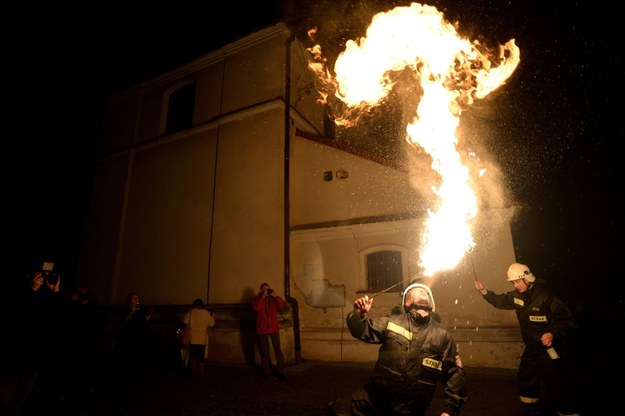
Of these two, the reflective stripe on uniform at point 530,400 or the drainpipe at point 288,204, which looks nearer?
the reflective stripe on uniform at point 530,400

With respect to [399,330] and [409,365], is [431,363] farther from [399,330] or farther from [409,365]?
[399,330]

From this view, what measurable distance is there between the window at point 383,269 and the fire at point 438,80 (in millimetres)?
847

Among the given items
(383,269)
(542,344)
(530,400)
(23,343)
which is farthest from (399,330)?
(383,269)

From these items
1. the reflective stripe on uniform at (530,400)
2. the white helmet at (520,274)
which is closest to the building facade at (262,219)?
the white helmet at (520,274)

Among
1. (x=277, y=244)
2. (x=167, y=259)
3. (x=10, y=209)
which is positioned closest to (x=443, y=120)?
(x=277, y=244)

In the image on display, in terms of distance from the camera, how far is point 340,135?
1501 centimetres

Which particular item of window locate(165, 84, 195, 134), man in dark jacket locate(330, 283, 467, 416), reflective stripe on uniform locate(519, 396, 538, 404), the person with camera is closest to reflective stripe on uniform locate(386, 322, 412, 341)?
man in dark jacket locate(330, 283, 467, 416)

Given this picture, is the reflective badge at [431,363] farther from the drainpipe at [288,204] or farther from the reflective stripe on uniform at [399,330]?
the drainpipe at [288,204]

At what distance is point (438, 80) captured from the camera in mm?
8617

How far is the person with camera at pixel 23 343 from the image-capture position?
15.2 ft

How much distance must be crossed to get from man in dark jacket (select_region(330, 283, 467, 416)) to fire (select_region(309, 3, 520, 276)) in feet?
5.56

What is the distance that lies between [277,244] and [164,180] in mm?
6397

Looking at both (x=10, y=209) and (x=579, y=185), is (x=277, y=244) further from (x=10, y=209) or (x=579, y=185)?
(x=10, y=209)

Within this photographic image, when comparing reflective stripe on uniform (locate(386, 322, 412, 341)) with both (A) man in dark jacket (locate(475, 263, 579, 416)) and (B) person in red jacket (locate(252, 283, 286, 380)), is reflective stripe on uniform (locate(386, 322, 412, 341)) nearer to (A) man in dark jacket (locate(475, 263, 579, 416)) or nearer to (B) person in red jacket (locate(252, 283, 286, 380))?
(A) man in dark jacket (locate(475, 263, 579, 416))
